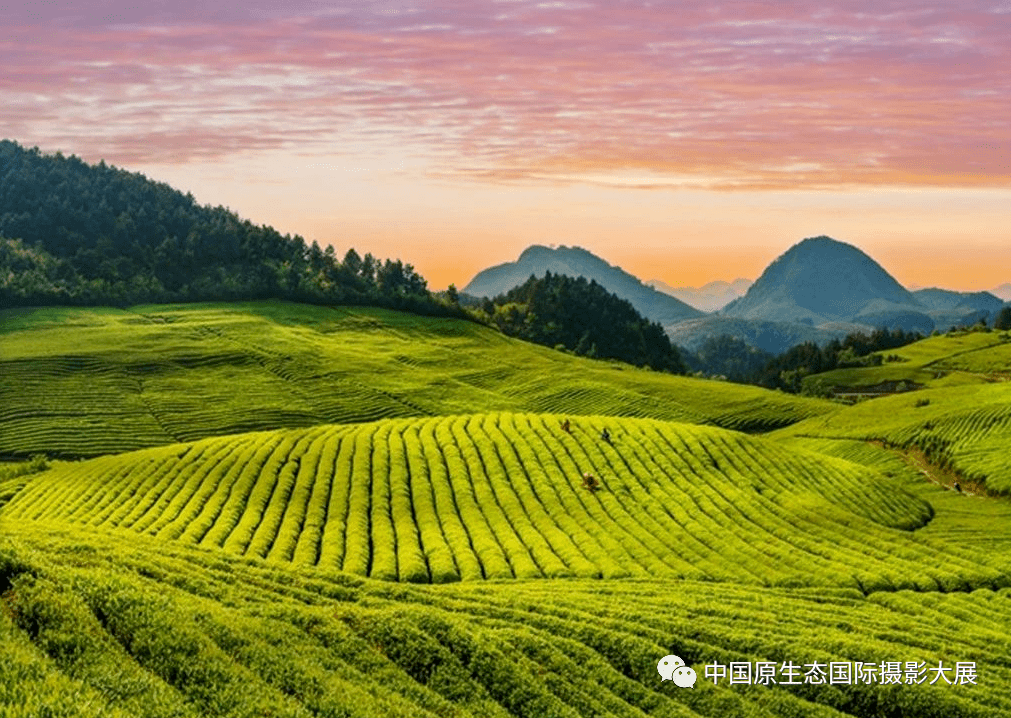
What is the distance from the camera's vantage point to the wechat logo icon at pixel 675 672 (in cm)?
2942

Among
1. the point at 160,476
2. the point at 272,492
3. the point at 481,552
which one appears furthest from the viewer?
the point at 160,476

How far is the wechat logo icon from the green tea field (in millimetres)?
229

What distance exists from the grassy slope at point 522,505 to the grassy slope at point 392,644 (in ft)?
29.2

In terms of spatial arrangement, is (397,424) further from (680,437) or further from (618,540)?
(618,540)

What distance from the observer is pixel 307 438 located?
77875 millimetres

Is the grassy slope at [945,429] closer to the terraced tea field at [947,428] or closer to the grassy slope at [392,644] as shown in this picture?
the terraced tea field at [947,428]

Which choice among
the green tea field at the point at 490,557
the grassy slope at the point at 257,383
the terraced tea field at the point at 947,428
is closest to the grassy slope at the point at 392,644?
the green tea field at the point at 490,557

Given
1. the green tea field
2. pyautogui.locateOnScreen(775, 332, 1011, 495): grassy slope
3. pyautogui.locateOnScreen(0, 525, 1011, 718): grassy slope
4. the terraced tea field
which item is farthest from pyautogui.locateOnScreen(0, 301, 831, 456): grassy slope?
pyautogui.locateOnScreen(0, 525, 1011, 718): grassy slope

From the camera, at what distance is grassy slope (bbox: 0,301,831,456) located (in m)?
116

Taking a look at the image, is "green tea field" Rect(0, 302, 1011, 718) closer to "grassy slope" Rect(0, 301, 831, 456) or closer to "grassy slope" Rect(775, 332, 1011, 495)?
"grassy slope" Rect(775, 332, 1011, 495)

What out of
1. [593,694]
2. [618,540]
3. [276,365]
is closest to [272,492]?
[618,540]

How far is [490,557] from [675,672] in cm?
2085

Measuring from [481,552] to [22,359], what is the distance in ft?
334

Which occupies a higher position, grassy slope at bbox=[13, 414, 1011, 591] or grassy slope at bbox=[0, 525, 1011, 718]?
grassy slope at bbox=[0, 525, 1011, 718]
